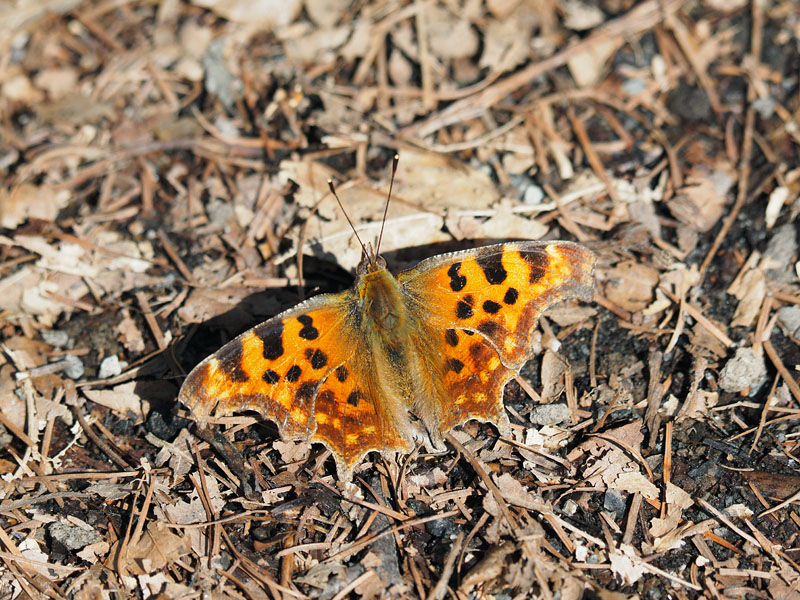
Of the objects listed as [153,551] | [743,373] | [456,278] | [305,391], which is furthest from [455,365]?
[153,551]

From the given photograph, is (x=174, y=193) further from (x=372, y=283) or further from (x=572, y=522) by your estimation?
(x=572, y=522)

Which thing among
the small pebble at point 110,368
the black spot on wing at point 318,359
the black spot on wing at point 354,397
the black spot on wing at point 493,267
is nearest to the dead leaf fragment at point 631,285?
the black spot on wing at point 493,267

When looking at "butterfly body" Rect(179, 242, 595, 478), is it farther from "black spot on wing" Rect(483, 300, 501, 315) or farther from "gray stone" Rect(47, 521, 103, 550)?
"gray stone" Rect(47, 521, 103, 550)

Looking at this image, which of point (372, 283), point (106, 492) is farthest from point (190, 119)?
point (106, 492)

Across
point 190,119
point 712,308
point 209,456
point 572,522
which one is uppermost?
point 190,119

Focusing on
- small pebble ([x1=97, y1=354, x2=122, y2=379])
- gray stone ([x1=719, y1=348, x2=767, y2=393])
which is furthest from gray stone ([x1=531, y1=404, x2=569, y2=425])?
small pebble ([x1=97, y1=354, x2=122, y2=379])

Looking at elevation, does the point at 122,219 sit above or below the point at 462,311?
above
